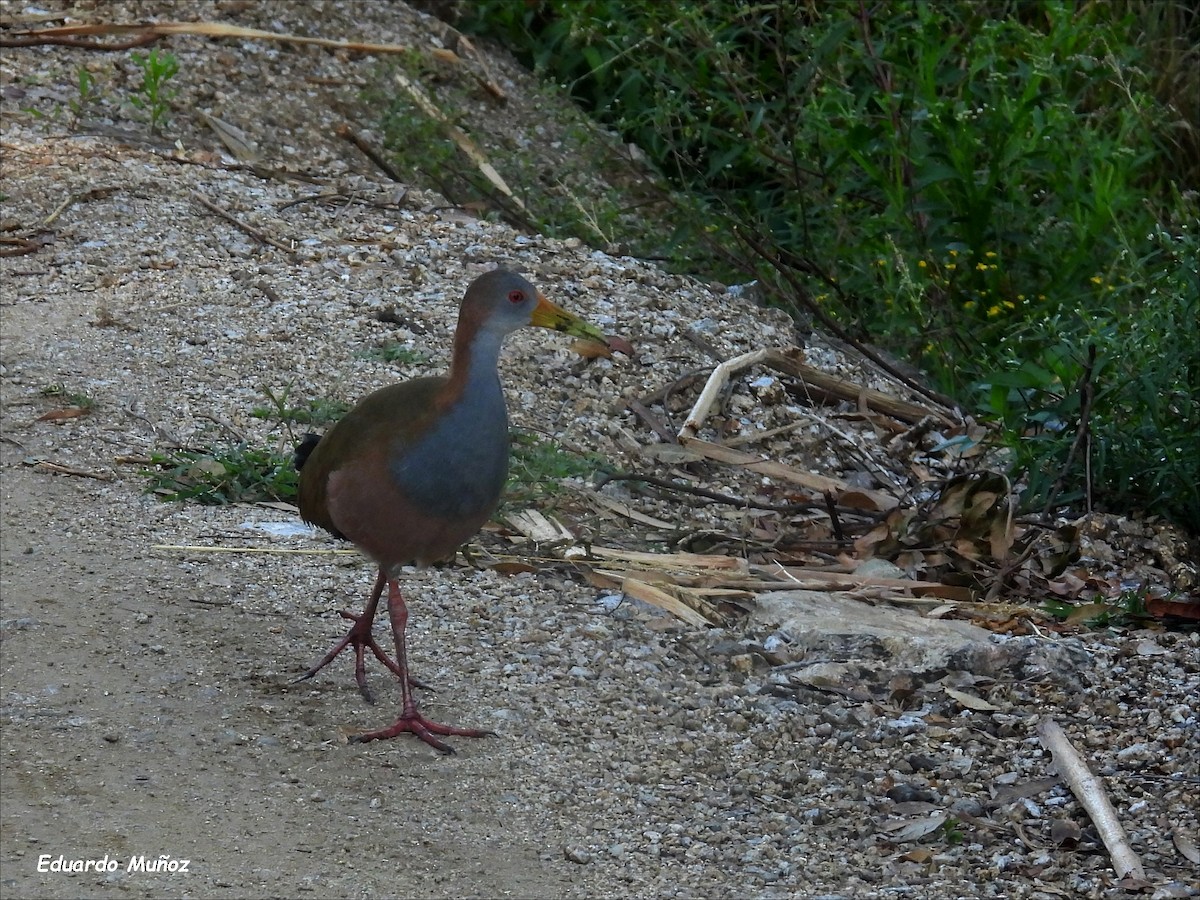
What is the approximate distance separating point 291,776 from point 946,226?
5062 mm

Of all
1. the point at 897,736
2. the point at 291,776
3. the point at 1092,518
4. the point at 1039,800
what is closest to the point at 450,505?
the point at 291,776

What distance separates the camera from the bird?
4.43 meters

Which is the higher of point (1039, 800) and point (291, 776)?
point (1039, 800)

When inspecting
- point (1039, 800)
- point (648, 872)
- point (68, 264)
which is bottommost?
point (68, 264)

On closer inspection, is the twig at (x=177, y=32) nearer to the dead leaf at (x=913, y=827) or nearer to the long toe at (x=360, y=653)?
the long toe at (x=360, y=653)

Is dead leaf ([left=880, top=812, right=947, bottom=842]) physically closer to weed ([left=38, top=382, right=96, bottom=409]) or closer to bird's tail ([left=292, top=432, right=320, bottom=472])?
bird's tail ([left=292, top=432, right=320, bottom=472])

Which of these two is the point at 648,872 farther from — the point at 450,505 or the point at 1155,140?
the point at 1155,140

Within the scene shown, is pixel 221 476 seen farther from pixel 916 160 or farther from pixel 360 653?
pixel 916 160

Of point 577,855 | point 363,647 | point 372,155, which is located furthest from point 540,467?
point 372,155

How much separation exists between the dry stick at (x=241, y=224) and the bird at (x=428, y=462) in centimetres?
307

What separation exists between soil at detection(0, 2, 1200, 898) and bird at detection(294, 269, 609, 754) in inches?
14.8

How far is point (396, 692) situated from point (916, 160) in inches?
169

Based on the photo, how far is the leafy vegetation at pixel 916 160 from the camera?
25.9 feet

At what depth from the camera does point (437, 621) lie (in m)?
5.19
